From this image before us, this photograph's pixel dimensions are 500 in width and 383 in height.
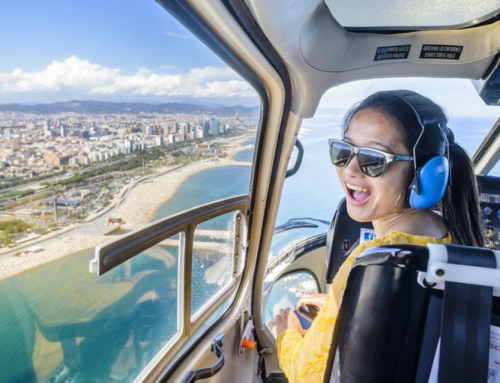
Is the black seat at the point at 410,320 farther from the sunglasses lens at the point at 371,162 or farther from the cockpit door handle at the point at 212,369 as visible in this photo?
the cockpit door handle at the point at 212,369

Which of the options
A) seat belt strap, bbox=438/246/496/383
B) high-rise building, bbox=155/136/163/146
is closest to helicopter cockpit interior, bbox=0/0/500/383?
seat belt strap, bbox=438/246/496/383

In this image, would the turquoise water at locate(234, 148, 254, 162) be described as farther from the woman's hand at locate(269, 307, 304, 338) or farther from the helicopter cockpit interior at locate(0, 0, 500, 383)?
the woman's hand at locate(269, 307, 304, 338)

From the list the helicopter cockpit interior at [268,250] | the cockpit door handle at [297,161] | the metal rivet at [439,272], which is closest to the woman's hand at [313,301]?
the helicopter cockpit interior at [268,250]

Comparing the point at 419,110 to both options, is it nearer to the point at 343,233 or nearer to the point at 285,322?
the point at 285,322

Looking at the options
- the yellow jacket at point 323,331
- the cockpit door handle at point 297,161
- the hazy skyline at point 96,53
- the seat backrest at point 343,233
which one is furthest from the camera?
the seat backrest at point 343,233

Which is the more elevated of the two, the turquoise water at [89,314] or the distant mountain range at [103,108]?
the distant mountain range at [103,108]

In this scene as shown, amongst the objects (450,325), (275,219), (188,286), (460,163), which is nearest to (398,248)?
(450,325)
